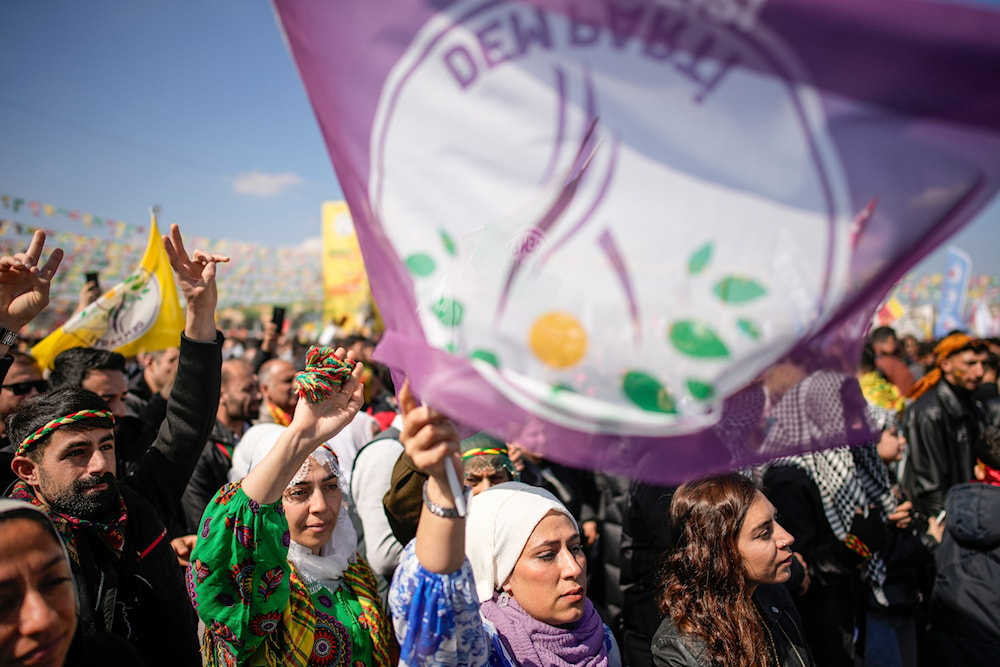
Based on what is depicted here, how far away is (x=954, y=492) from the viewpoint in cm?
347

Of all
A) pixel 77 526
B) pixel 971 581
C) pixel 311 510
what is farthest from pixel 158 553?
pixel 971 581

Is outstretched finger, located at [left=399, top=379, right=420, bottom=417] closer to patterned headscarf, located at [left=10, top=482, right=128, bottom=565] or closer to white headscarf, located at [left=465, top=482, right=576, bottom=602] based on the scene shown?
white headscarf, located at [left=465, top=482, right=576, bottom=602]

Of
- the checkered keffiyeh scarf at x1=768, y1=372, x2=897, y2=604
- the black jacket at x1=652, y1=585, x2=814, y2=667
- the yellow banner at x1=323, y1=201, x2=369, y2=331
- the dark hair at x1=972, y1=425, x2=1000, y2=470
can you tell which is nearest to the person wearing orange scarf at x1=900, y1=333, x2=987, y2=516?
the dark hair at x1=972, y1=425, x2=1000, y2=470

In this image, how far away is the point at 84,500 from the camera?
2.25 metres

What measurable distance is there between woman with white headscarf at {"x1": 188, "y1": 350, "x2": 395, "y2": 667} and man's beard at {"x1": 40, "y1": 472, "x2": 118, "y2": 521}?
57 cm

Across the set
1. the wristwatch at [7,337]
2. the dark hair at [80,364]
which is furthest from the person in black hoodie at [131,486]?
the dark hair at [80,364]

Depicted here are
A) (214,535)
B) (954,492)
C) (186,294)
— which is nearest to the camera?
(214,535)

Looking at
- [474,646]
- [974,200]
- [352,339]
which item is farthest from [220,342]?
[352,339]

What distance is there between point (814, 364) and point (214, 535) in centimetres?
152

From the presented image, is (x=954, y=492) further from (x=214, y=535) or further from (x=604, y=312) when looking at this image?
(x=214, y=535)

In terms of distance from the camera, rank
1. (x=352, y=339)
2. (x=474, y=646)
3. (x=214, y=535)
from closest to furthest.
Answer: (x=474, y=646) → (x=214, y=535) → (x=352, y=339)

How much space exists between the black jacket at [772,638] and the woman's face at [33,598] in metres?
1.69

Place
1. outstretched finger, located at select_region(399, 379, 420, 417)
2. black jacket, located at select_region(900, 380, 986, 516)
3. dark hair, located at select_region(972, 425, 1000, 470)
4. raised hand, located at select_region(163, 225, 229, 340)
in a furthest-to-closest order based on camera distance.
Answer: black jacket, located at select_region(900, 380, 986, 516) → dark hair, located at select_region(972, 425, 1000, 470) → raised hand, located at select_region(163, 225, 229, 340) → outstretched finger, located at select_region(399, 379, 420, 417)

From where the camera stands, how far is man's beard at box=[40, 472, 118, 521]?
224 centimetres
